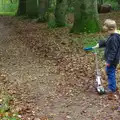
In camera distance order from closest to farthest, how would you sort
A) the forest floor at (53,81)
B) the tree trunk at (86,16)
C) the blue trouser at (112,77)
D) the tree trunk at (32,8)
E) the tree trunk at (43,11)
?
the forest floor at (53,81)
the blue trouser at (112,77)
the tree trunk at (86,16)
the tree trunk at (43,11)
the tree trunk at (32,8)

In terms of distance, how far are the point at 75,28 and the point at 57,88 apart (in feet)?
30.3

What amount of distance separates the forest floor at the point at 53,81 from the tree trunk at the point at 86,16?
63cm

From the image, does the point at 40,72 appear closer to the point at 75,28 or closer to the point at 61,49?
the point at 61,49

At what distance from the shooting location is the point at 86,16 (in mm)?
18578

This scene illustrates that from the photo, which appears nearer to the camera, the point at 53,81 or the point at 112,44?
the point at 112,44

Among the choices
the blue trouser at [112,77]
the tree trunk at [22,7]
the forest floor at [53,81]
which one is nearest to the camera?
the forest floor at [53,81]

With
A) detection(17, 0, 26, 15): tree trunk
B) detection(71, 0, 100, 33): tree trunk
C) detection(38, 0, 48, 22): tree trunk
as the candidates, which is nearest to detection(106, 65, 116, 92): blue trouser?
detection(71, 0, 100, 33): tree trunk

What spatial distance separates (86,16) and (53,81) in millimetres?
8014

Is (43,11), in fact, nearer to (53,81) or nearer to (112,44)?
(53,81)

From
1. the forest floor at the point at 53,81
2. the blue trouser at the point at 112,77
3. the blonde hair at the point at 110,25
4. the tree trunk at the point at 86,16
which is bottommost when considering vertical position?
the forest floor at the point at 53,81

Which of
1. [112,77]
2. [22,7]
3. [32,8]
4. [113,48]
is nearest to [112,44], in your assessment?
[113,48]

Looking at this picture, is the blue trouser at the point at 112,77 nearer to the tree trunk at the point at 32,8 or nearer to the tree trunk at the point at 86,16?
the tree trunk at the point at 86,16

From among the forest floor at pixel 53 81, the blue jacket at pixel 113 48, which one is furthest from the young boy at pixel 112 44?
the forest floor at pixel 53 81

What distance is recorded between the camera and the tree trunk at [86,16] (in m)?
18.5
